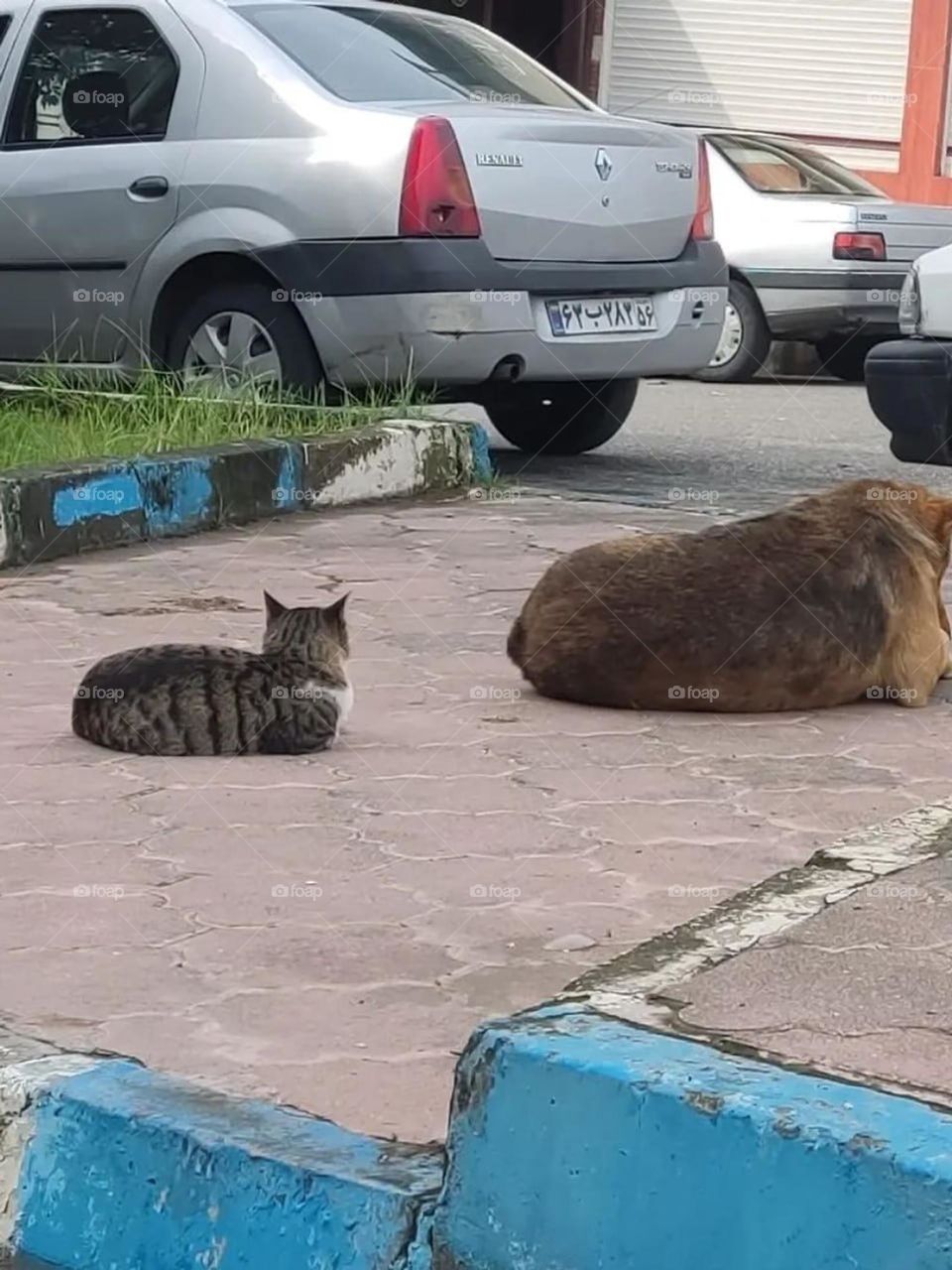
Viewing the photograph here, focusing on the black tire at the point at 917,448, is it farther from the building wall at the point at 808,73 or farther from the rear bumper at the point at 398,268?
the building wall at the point at 808,73

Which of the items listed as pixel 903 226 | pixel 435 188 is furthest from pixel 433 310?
pixel 903 226

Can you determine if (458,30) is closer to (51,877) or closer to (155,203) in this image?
(155,203)

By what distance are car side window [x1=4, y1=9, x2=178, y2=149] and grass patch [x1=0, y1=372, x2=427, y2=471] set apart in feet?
3.30

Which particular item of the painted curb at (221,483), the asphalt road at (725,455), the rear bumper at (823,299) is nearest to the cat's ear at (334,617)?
the painted curb at (221,483)

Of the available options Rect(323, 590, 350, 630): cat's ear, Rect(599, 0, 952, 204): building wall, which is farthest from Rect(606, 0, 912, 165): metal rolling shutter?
Rect(323, 590, 350, 630): cat's ear

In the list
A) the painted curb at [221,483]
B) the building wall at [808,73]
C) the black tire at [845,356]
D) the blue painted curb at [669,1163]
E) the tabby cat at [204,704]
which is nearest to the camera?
the blue painted curb at [669,1163]

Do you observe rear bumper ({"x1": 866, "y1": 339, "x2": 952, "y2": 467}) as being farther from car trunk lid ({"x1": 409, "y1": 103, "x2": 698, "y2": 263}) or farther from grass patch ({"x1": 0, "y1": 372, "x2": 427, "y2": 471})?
grass patch ({"x1": 0, "y1": 372, "x2": 427, "y2": 471})

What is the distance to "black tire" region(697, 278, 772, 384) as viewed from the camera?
14.3m

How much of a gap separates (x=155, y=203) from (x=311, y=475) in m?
1.46

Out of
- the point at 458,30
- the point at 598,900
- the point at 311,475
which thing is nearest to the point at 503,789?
the point at 598,900

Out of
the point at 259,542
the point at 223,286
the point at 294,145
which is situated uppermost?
the point at 294,145

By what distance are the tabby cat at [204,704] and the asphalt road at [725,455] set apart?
11.8ft

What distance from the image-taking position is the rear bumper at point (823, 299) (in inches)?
555

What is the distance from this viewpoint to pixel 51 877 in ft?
12.8
